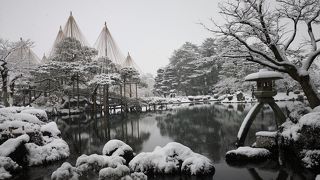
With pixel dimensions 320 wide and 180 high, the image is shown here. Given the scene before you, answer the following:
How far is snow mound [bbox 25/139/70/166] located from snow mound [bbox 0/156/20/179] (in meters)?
1.29

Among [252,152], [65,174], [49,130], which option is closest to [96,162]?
[65,174]

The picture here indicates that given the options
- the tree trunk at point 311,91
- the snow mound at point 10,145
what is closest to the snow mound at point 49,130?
the snow mound at point 10,145

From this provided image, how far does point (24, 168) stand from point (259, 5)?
39.1ft

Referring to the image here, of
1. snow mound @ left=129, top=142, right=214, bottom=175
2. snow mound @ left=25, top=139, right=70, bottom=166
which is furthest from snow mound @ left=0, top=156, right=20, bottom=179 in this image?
snow mound @ left=129, top=142, right=214, bottom=175

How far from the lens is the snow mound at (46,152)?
394 inches

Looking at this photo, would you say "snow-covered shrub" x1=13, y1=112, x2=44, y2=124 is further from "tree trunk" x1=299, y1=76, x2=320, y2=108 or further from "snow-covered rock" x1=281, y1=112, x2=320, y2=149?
"tree trunk" x1=299, y1=76, x2=320, y2=108

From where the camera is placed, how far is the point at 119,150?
9.28 m

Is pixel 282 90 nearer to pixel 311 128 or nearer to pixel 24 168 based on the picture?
pixel 311 128

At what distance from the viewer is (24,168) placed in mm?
9375

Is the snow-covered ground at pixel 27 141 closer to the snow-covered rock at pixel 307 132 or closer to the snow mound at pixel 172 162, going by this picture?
the snow mound at pixel 172 162

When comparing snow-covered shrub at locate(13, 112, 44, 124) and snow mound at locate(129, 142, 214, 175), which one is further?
snow-covered shrub at locate(13, 112, 44, 124)

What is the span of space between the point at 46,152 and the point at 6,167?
2.26 meters

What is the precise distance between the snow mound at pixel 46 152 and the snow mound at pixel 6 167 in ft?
4.22

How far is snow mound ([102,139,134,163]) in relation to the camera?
9.23 m
